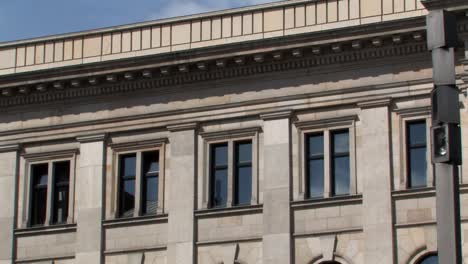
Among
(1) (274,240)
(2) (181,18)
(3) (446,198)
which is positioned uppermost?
(2) (181,18)

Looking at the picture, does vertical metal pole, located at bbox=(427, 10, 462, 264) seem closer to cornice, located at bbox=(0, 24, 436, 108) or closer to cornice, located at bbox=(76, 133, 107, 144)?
cornice, located at bbox=(0, 24, 436, 108)

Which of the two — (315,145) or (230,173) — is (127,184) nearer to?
(230,173)

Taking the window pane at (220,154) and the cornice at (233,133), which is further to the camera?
the window pane at (220,154)

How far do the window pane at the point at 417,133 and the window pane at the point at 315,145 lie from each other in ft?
8.71

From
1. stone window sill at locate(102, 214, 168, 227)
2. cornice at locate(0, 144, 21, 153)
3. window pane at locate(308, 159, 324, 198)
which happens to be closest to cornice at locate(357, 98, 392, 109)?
window pane at locate(308, 159, 324, 198)

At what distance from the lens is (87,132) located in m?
38.1

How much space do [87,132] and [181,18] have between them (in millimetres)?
4711

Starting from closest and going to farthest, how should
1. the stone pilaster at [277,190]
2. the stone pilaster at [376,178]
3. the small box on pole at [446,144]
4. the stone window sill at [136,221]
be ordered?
the small box on pole at [446,144], the stone pilaster at [376,178], the stone pilaster at [277,190], the stone window sill at [136,221]

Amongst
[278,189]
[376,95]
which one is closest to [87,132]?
[278,189]

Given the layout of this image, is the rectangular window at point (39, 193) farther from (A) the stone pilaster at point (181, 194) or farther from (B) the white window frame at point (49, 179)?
(A) the stone pilaster at point (181, 194)

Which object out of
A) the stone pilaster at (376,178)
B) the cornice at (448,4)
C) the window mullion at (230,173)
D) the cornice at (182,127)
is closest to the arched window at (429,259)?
the stone pilaster at (376,178)

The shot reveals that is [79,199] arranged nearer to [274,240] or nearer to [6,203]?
[6,203]

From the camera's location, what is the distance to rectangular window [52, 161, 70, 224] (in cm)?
3812

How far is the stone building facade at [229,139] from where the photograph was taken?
110 feet
